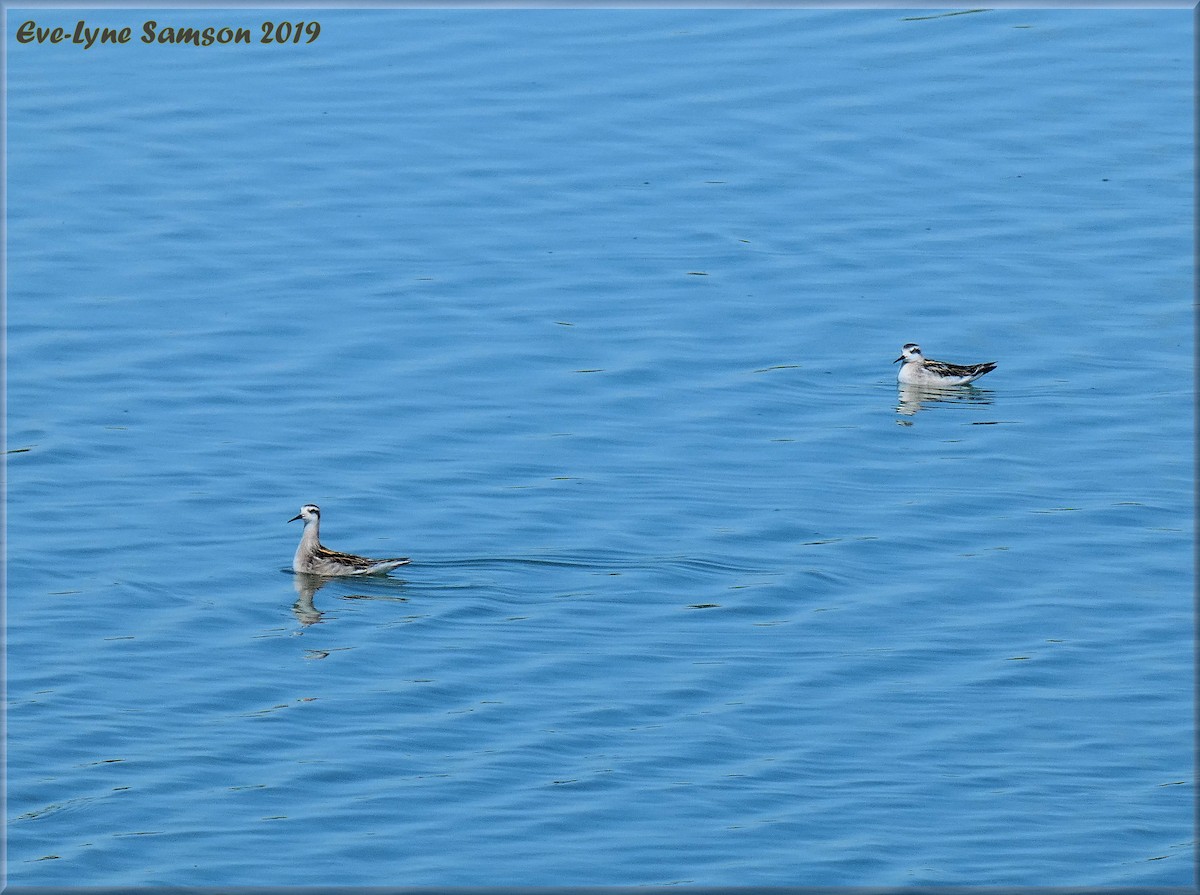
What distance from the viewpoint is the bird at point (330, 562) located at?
67.5 ft

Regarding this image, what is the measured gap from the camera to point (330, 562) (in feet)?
67.5

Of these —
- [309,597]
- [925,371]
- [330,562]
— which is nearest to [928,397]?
[925,371]

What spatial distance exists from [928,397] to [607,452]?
4.30 meters

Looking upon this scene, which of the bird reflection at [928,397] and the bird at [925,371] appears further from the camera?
the bird at [925,371]

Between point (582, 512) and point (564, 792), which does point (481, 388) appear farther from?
point (564, 792)

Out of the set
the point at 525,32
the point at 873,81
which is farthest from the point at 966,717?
the point at 525,32

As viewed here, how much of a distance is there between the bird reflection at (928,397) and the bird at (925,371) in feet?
0.30

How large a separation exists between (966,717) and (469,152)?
1808 cm

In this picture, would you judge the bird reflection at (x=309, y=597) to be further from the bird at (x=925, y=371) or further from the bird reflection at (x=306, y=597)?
the bird at (x=925, y=371)

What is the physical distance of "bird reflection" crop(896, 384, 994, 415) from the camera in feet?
83.1

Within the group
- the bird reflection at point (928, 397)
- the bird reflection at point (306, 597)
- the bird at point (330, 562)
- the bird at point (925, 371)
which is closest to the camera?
the bird reflection at point (306, 597)

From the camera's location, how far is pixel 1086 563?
68.0 ft

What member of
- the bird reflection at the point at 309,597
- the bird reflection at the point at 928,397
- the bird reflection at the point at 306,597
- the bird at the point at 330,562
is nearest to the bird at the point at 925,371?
the bird reflection at the point at 928,397

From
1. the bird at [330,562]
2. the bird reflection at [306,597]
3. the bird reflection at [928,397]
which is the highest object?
the bird reflection at [928,397]
